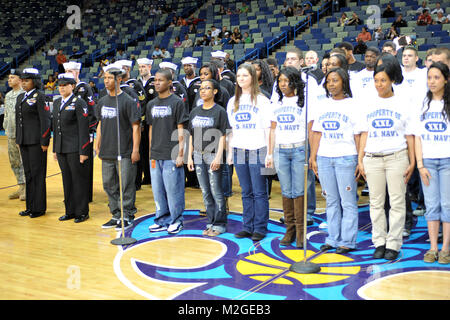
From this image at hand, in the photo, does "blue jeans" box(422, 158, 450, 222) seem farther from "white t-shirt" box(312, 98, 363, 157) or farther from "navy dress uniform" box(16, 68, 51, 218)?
"navy dress uniform" box(16, 68, 51, 218)

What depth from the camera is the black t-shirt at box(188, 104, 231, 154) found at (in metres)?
4.43

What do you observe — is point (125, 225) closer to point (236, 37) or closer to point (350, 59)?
point (350, 59)

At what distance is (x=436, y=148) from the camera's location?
11.8 feet

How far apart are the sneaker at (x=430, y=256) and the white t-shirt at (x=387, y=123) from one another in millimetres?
844

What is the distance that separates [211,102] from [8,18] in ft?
61.5

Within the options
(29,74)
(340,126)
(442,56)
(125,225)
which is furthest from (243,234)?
(29,74)

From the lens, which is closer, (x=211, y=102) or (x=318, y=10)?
(x=211, y=102)

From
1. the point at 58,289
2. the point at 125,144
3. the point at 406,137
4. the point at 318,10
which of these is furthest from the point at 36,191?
the point at 318,10

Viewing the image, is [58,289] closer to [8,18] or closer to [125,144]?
[125,144]

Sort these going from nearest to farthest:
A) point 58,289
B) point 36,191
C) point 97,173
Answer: point 58,289, point 36,191, point 97,173

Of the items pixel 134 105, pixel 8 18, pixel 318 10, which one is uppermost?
pixel 8 18

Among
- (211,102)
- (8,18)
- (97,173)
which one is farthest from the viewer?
(8,18)

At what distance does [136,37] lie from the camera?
1677cm

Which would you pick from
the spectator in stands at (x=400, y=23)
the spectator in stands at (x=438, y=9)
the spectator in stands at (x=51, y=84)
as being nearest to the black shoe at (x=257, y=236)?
the spectator in stands at (x=400, y=23)
